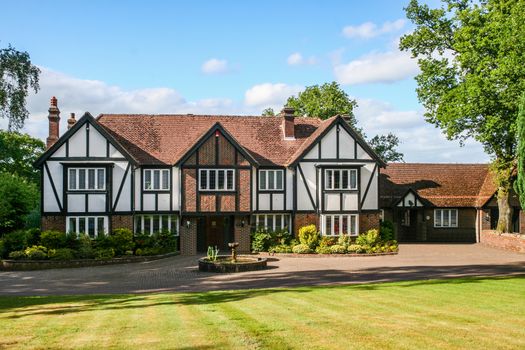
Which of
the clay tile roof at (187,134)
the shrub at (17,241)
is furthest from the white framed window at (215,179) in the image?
the shrub at (17,241)

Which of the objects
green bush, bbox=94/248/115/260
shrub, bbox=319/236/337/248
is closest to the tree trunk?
shrub, bbox=319/236/337/248

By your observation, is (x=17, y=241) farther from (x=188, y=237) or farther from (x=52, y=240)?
(x=188, y=237)

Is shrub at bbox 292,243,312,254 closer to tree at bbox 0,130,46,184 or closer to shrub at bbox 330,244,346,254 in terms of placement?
shrub at bbox 330,244,346,254

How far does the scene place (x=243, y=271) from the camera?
90.8 feet

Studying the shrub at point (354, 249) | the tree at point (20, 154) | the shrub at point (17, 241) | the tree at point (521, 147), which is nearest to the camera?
the tree at point (521, 147)

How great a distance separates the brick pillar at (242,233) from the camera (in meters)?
37.2

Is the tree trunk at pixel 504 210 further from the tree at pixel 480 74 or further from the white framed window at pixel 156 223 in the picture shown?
the white framed window at pixel 156 223

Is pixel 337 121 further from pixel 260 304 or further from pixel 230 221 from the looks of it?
pixel 260 304

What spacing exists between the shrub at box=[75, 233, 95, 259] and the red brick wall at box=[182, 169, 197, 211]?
6.53 meters

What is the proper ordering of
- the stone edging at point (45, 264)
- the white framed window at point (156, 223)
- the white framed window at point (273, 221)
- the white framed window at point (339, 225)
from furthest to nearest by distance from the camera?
the white framed window at point (273, 221) < the white framed window at point (339, 225) < the white framed window at point (156, 223) < the stone edging at point (45, 264)

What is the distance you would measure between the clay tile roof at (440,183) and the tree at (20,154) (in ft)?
115

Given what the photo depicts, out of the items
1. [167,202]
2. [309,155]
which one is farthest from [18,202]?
[309,155]

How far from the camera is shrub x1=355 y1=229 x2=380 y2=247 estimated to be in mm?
36562

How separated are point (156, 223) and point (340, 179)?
1211cm
